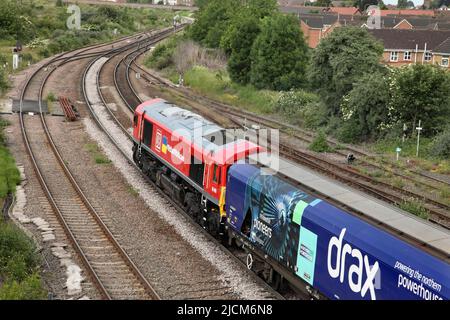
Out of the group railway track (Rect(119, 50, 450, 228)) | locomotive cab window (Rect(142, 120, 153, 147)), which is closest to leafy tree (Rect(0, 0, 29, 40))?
railway track (Rect(119, 50, 450, 228))

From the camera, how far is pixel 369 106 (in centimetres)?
3177

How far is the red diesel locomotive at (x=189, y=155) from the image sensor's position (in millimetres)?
17203

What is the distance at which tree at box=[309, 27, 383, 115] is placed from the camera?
34062mm

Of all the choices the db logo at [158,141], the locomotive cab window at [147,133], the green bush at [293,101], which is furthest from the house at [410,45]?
the db logo at [158,141]

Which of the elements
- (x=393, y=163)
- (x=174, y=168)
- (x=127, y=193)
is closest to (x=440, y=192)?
(x=393, y=163)

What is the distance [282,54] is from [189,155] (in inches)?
974

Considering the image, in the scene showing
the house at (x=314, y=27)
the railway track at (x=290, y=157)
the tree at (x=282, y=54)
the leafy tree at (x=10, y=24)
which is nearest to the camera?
the railway track at (x=290, y=157)

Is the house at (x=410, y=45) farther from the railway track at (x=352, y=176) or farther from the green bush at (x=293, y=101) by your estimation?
the railway track at (x=352, y=176)

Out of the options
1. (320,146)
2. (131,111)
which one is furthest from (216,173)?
(131,111)

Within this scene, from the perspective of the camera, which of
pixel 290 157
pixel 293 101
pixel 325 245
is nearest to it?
pixel 325 245

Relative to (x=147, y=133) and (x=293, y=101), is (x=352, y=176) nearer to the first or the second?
(x=147, y=133)

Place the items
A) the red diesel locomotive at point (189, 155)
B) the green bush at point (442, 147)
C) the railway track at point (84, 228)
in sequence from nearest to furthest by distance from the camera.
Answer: the railway track at point (84, 228), the red diesel locomotive at point (189, 155), the green bush at point (442, 147)

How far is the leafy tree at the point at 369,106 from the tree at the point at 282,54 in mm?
10129

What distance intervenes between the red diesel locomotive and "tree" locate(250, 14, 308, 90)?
19.2 m
